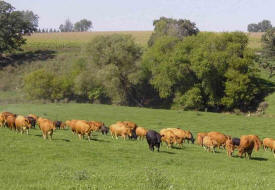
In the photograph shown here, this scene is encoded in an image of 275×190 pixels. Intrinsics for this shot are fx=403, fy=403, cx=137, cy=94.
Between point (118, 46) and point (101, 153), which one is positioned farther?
point (118, 46)

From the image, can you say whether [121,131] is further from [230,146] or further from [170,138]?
[230,146]

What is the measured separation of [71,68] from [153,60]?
21590mm

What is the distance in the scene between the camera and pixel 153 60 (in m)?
81.3

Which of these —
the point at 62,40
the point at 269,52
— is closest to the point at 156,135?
the point at 269,52

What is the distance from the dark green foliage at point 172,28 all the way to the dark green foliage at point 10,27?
37204mm

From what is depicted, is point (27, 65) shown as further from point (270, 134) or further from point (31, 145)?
point (31, 145)

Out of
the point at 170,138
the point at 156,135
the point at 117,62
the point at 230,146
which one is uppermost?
the point at 117,62

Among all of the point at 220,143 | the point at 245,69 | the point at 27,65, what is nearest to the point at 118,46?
the point at 245,69

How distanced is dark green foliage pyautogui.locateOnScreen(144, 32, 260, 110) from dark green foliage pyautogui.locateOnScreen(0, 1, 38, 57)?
1840 inches

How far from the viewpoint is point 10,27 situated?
351 ft

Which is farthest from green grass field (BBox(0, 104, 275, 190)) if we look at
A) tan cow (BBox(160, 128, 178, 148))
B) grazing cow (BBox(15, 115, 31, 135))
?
grazing cow (BBox(15, 115, 31, 135))

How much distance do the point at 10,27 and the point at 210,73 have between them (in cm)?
5930

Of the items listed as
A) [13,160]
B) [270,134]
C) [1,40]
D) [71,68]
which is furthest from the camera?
[1,40]

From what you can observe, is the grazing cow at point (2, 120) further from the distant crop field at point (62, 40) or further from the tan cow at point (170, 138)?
the distant crop field at point (62, 40)
